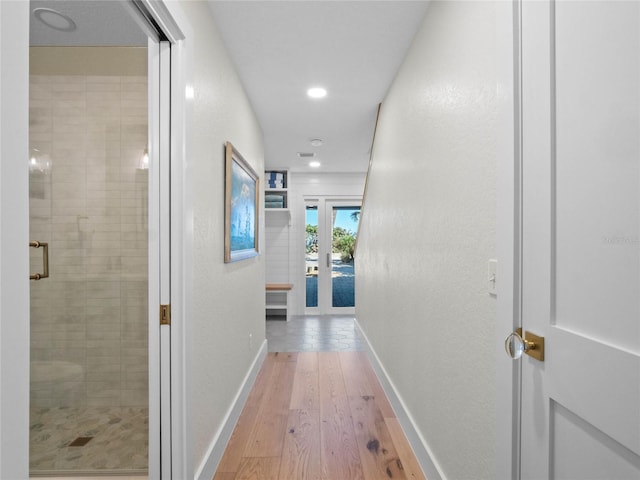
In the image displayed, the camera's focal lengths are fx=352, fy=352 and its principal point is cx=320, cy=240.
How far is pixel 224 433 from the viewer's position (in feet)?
6.61

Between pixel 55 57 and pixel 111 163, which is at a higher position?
pixel 55 57

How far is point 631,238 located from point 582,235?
0.11 meters

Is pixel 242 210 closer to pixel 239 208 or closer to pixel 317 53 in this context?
pixel 239 208

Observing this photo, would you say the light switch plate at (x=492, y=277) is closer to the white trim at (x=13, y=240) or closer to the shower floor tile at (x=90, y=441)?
the white trim at (x=13, y=240)

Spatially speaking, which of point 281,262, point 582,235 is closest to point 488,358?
point 582,235

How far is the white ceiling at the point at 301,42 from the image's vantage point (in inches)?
70.2

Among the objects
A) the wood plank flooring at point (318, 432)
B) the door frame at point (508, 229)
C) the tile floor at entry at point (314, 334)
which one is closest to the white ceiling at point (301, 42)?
the door frame at point (508, 229)

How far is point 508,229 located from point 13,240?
1160 mm

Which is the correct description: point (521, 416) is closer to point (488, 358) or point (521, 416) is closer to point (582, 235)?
point (488, 358)

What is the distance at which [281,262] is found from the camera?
602 centimetres

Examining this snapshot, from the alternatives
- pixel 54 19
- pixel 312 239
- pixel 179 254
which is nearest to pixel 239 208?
pixel 179 254

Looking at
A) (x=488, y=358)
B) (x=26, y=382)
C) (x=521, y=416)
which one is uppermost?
(x=26, y=382)

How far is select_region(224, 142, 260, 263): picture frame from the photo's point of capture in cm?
215

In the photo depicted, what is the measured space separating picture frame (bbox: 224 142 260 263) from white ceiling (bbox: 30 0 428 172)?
0.64 meters
